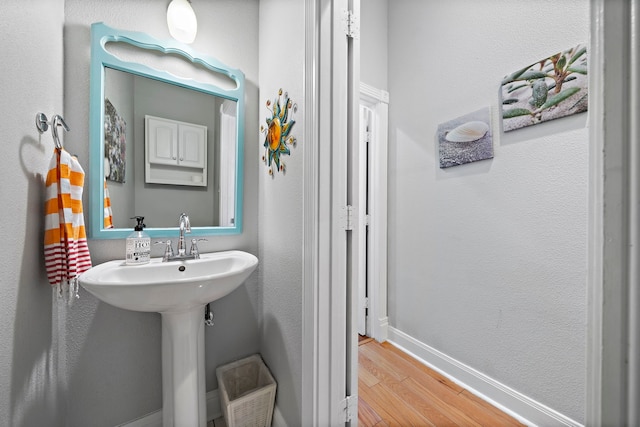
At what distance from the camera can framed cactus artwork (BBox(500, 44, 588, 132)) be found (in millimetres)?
1072

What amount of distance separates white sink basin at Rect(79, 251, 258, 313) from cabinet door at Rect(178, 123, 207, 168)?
1.70 feet

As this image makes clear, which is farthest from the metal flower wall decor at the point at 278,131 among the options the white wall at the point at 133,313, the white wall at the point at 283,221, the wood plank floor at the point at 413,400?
the wood plank floor at the point at 413,400

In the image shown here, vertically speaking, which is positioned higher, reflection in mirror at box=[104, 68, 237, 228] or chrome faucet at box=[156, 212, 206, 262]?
reflection in mirror at box=[104, 68, 237, 228]

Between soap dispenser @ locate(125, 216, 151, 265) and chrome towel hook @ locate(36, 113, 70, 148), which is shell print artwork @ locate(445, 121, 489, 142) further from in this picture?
chrome towel hook @ locate(36, 113, 70, 148)

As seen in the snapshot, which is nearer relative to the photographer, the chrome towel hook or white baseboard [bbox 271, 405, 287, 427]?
the chrome towel hook

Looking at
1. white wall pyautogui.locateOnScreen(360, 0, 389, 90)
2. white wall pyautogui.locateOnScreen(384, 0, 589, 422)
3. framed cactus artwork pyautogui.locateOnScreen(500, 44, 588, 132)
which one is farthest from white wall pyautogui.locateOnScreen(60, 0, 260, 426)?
framed cactus artwork pyautogui.locateOnScreen(500, 44, 588, 132)

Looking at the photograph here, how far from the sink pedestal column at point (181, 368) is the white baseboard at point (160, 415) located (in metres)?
0.26

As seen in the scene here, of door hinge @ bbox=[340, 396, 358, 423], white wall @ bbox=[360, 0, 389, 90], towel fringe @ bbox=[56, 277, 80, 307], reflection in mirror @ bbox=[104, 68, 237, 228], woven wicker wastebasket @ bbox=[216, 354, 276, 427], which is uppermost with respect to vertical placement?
white wall @ bbox=[360, 0, 389, 90]

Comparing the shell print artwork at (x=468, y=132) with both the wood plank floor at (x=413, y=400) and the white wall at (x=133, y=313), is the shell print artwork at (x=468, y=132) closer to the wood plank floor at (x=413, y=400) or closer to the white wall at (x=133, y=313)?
the white wall at (x=133, y=313)

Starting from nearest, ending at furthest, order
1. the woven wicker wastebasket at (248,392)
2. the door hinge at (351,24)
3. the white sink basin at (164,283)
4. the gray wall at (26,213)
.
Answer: the gray wall at (26,213)
the white sink basin at (164,283)
the door hinge at (351,24)
the woven wicker wastebasket at (248,392)

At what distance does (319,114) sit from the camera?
942 millimetres

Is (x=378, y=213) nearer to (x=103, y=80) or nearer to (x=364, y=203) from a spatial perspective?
(x=364, y=203)

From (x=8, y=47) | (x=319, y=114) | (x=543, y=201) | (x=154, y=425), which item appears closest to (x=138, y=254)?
(x=8, y=47)

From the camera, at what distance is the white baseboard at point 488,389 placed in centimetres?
119
